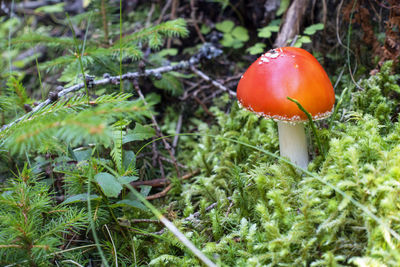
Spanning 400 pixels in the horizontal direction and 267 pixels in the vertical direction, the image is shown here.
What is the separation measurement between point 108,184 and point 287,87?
3.53ft

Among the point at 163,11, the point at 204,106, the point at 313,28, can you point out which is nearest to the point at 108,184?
the point at 204,106

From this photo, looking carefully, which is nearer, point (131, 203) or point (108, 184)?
point (108, 184)

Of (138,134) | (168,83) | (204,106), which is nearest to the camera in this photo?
(138,134)

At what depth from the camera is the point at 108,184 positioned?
1.60m

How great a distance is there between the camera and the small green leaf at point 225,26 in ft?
11.2

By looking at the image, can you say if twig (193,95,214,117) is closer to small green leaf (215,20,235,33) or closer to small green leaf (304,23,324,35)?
small green leaf (215,20,235,33)

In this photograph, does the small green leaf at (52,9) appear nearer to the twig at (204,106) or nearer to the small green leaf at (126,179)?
the twig at (204,106)

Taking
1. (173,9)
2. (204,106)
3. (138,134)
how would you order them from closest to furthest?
(138,134) → (204,106) → (173,9)

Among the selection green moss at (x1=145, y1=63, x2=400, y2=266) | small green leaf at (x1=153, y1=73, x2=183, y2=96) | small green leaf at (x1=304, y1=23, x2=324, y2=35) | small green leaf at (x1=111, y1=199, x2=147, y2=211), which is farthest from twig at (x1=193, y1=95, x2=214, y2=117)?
small green leaf at (x1=111, y1=199, x2=147, y2=211)

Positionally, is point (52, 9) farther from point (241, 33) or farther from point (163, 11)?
point (241, 33)

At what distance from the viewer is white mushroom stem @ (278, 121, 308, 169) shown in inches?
80.1

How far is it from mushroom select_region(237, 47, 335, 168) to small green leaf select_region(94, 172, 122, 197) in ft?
2.81

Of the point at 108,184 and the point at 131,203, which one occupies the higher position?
the point at 108,184

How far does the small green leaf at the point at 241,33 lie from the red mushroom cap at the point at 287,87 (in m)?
1.55
